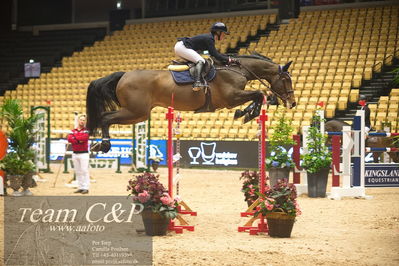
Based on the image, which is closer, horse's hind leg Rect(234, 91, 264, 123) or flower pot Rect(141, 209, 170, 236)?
flower pot Rect(141, 209, 170, 236)

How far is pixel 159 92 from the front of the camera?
8.73 meters

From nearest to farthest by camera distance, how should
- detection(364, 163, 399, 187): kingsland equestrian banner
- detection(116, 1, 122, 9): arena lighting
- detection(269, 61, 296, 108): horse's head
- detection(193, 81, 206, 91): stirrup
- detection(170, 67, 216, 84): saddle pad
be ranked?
detection(193, 81, 206, 91): stirrup < detection(170, 67, 216, 84): saddle pad < detection(269, 61, 296, 108): horse's head < detection(364, 163, 399, 187): kingsland equestrian banner < detection(116, 1, 122, 9): arena lighting

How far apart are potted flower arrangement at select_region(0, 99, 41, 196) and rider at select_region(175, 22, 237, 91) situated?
4452 mm

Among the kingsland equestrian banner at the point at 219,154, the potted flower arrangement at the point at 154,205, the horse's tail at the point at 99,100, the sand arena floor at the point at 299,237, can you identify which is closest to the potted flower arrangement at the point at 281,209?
the sand arena floor at the point at 299,237

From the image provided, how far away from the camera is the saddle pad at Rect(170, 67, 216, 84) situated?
8.54 meters

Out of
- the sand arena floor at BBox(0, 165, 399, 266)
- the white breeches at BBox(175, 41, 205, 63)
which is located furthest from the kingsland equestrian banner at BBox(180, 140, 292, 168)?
the white breeches at BBox(175, 41, 205, 63)

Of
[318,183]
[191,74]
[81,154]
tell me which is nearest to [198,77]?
[191,74]

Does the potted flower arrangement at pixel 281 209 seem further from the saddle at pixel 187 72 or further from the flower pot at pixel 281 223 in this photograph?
the saddle at pixel 187 72

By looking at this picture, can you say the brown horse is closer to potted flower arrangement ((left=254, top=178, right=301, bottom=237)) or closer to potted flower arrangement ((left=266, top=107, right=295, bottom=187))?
potted flower arrangement ((left=254, top=178, right=301, bottom=237))

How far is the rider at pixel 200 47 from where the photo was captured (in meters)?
8.43

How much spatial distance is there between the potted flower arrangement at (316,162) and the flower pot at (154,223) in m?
4.83

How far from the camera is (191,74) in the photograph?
8.53 metres

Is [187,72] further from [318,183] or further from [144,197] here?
[318,183]

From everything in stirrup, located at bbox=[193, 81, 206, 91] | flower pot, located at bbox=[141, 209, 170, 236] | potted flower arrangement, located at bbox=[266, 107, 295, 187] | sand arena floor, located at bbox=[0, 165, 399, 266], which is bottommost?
sand arena floor, located at bbox=[0, 165, 399, 266]
